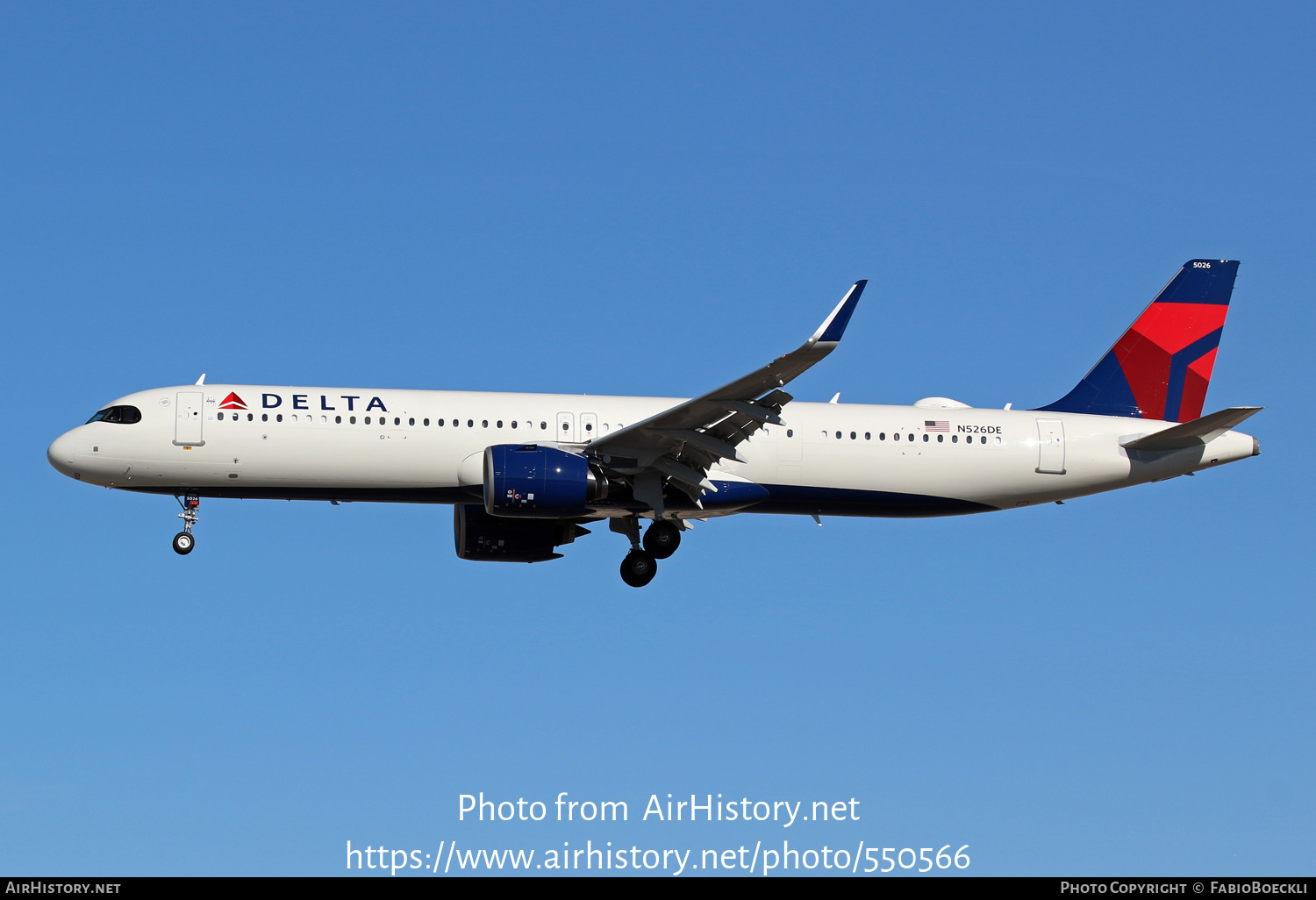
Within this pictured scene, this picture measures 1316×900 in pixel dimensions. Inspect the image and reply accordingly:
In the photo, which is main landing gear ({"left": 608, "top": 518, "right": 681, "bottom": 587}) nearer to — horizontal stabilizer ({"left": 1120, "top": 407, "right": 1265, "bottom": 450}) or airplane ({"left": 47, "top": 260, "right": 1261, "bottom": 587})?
airplane ({"left": 47, "top": 260, "right": 1261, "bottom": 587})

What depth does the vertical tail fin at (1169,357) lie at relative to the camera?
38.4 metres

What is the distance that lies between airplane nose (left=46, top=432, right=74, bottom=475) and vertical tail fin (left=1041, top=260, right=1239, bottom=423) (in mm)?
→ 22774

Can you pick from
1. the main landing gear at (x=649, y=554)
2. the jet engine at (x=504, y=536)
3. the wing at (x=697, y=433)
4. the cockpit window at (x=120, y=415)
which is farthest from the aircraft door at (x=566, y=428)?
the cockpit window at (x=120, y=415)

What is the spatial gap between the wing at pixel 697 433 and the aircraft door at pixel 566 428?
123cm

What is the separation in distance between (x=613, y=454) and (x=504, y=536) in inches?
203

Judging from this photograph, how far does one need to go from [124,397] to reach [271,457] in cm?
382

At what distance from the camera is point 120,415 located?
33375 mm

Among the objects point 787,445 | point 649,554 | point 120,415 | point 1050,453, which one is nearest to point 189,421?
point 120,415

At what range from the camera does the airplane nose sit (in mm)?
33000

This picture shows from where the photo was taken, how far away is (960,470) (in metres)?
35.5

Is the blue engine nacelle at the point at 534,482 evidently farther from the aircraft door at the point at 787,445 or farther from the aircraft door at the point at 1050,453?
the aircraft door at the point at 1050,453

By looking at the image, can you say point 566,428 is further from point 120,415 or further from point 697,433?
point 120,415

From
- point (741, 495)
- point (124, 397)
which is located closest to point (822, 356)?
point (741, 495)
